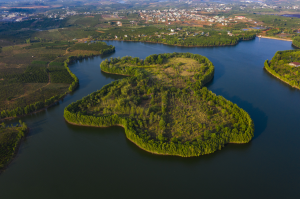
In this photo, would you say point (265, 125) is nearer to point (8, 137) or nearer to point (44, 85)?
point (8, 137)

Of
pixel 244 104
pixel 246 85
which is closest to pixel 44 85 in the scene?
pixel 244 104

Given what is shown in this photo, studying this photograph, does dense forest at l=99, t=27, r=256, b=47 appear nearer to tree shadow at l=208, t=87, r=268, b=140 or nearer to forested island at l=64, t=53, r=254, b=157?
forested island at l=64, t=53, r=254, b=157

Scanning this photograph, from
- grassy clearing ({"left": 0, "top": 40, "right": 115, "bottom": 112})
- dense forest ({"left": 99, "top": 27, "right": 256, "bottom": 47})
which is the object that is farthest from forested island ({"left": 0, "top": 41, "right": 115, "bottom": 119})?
dense forest ({"left": 99, "top": 27, "right": 256, "bottom": 47})

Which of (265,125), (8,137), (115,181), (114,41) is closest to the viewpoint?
(115,181)

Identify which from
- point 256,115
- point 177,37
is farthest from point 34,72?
point 177,37

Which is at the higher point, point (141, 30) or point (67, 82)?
point (141, 30)
